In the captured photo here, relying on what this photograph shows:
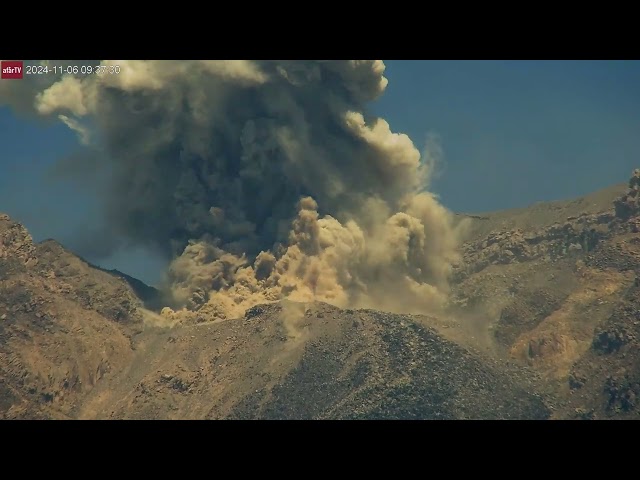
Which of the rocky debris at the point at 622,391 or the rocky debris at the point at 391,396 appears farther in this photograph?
the rocky debris at the point at 622,391

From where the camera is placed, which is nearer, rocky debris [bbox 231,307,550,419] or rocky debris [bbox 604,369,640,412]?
rocky debris [bbox 231,307,550,419]

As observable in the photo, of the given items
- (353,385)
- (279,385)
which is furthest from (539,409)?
(279,385)

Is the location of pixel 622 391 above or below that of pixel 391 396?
above

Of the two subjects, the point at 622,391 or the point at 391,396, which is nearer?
the point at 391,396

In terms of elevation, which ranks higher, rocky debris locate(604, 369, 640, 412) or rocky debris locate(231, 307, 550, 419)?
rocky debris locate(604, 369, 640, 412)

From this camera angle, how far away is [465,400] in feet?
623

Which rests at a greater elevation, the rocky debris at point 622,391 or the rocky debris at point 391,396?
the rocky debris at point 622,391
